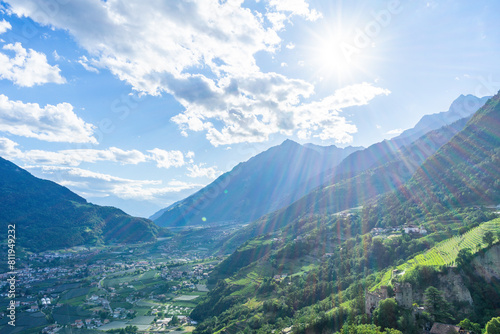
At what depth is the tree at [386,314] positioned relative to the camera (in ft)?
118

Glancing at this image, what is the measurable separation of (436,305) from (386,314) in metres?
6.27

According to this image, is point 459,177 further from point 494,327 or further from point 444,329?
point 494,327

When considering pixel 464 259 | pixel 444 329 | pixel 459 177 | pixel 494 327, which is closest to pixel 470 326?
pixel 444 329

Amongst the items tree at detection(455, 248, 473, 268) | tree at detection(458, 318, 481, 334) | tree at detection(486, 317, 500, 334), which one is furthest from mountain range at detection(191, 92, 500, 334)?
tree at detection(486, 317, 500, 334)

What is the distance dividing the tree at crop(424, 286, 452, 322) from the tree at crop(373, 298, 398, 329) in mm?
3988

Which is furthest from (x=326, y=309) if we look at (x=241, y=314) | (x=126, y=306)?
(x=126, y=306)

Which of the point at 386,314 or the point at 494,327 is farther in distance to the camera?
the point at 386,314

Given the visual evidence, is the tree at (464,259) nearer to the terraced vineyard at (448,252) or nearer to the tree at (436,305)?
the terraced vineyard at (448,252)

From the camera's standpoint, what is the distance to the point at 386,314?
3653 centimetres

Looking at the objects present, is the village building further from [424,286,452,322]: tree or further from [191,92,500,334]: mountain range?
[424,286,452,322]: tree

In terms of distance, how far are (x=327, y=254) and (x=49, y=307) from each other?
105639 millimetres

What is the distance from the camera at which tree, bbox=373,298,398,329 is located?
35969 mm

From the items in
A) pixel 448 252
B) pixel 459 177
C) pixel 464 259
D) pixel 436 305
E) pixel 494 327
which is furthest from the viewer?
pixel 459 177

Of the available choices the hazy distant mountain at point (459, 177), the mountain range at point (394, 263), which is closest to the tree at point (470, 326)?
the mountain range at point (394, 263)
